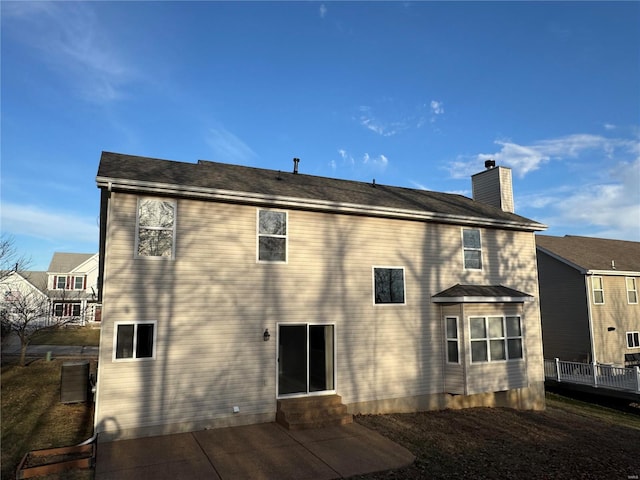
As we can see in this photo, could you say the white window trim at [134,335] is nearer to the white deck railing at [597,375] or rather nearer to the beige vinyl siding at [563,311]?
the white deck railing at [597,375]

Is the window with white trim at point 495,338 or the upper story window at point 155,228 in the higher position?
the upper story window at point 155,228

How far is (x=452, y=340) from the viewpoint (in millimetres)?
12117

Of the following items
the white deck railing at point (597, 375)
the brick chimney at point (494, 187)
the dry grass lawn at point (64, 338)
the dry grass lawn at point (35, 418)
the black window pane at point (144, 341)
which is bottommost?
the white deck railing at point (597, 375)

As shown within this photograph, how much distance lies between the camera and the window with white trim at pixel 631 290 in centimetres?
2208

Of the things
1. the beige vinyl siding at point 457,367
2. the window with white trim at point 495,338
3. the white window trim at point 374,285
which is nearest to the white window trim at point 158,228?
the white window trim at point 374,285

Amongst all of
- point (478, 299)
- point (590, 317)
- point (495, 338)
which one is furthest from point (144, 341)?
point (590, 317)

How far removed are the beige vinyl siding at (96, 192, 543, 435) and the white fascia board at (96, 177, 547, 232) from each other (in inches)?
9.4

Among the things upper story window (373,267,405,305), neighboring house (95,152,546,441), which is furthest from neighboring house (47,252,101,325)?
upper story window (373,267,405,305)

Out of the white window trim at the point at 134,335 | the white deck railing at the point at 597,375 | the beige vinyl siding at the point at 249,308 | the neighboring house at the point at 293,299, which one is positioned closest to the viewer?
the white window trim at the point at 134,335

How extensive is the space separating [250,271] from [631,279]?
73.3 feet

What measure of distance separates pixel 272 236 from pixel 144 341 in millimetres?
3822

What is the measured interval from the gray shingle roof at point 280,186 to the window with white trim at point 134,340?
302 centimetres

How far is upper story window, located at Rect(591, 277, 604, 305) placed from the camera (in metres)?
20.8

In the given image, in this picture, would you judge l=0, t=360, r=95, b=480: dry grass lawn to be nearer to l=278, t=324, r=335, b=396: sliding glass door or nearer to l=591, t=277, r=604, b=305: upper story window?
l=278, t=324, r=335, b=396: sliding glass door
